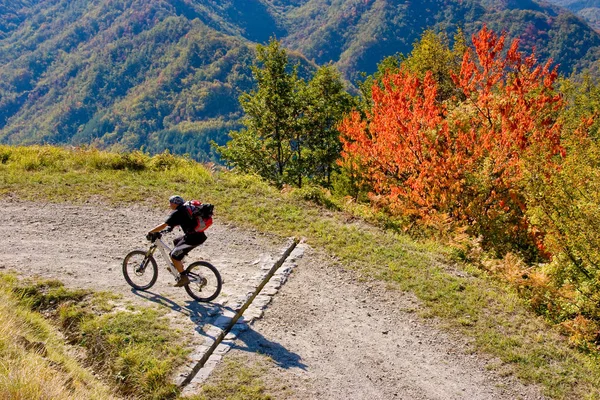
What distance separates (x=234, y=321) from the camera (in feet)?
29.9

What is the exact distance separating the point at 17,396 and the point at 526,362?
7910 millimetres

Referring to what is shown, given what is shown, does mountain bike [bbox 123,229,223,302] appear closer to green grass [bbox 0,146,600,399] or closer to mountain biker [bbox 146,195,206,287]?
mountain biker [bbox 146,195,206,287]

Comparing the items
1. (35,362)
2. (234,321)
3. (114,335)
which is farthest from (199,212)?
(35,362)

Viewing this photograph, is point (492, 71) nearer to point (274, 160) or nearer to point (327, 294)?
point (327, 294)

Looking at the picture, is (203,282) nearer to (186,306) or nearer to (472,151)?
(186,306)

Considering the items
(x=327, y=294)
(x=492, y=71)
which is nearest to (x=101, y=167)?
(x=327, y=294)

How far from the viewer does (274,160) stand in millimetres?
30844

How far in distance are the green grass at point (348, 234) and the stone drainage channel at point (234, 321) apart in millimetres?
1574

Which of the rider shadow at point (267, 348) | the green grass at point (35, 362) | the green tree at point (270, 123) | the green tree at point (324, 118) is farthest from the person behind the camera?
the green tree at point (324, 118)

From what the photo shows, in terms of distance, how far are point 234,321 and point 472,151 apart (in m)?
11.7

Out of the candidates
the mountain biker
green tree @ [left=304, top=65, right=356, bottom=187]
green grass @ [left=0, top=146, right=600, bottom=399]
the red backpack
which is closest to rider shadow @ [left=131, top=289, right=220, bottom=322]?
the mountain biker

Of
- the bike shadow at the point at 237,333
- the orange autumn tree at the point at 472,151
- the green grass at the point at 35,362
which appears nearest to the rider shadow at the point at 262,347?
the bike shadow at the point at 237,333

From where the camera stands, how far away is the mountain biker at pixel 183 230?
9.00 m

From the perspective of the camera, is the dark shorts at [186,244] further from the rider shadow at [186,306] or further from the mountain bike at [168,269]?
the rider shadow at [186,306]
